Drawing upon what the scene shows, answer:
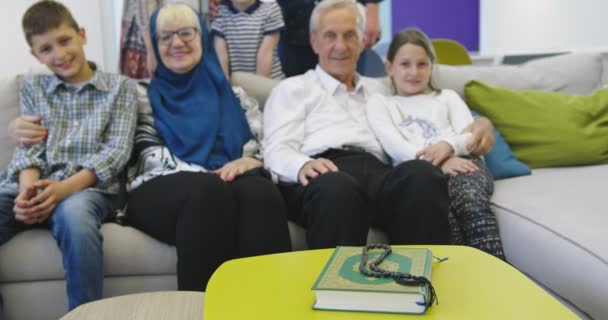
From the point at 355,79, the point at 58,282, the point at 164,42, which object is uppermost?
the point at 164,42

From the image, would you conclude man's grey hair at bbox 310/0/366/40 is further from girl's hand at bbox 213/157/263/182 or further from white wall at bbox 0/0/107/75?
white wall at bbox 0/0/107/75

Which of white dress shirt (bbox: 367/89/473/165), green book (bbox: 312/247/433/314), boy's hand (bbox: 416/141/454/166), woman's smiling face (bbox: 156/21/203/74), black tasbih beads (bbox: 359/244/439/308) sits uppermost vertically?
woman's smiling face (bbox: 156/21/203/74)

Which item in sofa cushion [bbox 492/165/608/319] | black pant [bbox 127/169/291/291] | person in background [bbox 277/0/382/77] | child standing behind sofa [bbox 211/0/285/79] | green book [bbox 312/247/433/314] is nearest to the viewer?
green book [bbox 312/247/433/314]

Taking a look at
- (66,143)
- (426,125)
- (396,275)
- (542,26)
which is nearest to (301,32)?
(426,125)

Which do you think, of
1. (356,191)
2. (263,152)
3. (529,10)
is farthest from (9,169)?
(529,10)

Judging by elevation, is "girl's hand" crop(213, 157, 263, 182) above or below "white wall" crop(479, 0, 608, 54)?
below

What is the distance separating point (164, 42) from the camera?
6.44 ft

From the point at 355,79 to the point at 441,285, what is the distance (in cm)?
131

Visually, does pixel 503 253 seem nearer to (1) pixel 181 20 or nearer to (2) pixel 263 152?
(2) pixel 263 152

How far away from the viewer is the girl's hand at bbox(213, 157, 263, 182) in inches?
70.5

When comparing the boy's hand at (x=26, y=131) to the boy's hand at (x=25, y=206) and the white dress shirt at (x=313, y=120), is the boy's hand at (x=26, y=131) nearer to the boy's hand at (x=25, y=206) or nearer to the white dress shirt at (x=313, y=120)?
the boy's hand at (x=25, y=206)

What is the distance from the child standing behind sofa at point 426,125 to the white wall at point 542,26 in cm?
237

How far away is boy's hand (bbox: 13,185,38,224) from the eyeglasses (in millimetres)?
662

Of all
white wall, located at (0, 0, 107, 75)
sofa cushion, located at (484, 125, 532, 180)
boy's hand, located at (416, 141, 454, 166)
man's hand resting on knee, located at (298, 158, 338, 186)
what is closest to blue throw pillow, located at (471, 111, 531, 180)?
sofa cushion, located at (484, 125, 532, 180)
